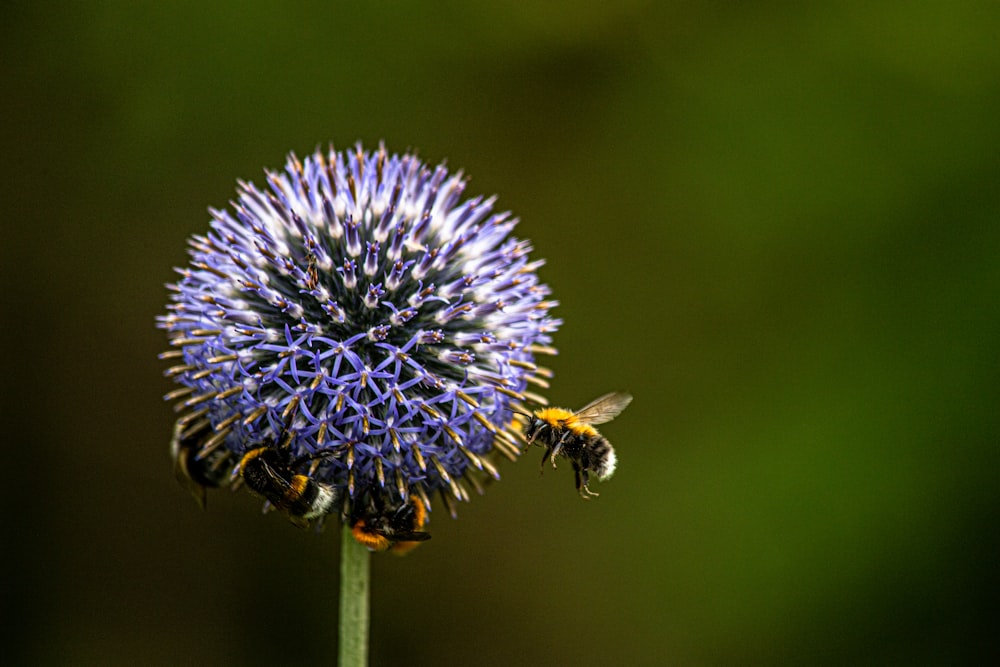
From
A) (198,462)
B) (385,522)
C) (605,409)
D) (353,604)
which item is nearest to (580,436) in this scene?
(605,409)

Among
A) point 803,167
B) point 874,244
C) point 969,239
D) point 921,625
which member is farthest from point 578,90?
point 921,625

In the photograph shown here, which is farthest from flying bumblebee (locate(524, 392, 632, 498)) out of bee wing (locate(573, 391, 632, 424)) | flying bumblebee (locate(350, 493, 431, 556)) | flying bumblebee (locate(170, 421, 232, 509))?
flying bumblebee (locate(170, 421, 232, 509))

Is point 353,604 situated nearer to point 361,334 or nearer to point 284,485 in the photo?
point 284,485

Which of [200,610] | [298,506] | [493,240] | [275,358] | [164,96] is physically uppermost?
[164,96]

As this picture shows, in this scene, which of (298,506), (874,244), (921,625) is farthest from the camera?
(874,244)

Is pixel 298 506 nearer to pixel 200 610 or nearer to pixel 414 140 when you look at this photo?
pixel 200 610

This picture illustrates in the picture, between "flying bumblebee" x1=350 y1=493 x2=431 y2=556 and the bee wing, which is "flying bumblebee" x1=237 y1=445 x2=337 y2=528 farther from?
the bee wing
